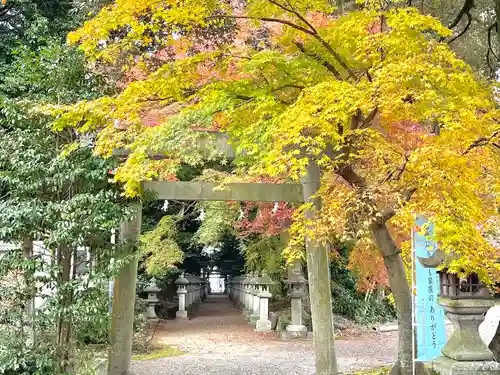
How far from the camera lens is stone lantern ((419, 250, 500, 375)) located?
17.2 ft

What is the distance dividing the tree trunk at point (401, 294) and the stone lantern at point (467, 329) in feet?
3.69

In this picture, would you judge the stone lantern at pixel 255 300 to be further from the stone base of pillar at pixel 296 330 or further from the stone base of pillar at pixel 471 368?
the stone base of pillar at pixel 471 368

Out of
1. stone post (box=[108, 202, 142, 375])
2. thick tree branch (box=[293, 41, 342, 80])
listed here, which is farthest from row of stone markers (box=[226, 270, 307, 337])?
thick tree branch (box=[293, 41, 342, 80])

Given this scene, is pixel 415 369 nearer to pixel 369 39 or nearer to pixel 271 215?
pixel 369 39

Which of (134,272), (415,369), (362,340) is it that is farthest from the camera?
(362,340)

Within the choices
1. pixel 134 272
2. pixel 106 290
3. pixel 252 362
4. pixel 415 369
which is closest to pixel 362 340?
pixel 252 362

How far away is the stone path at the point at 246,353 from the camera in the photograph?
9.11m

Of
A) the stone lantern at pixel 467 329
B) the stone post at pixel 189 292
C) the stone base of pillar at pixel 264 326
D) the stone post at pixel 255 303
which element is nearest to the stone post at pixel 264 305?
the stone base of pillar at pixel 264 326

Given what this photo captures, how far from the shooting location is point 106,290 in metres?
6.46

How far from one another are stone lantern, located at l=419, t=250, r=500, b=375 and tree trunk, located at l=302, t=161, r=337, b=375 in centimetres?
212

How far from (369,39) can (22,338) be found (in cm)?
571

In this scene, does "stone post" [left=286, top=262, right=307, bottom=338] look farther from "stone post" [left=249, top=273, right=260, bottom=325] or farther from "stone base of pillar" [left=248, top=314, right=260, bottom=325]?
"stone base of pillar" [left=248, top=314, right=260, bottom=325]

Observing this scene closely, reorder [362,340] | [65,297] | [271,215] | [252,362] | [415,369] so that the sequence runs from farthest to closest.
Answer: [362,340], [271,215], [252,362], [415,369], [65,297]

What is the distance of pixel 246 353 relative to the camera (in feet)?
35.8
